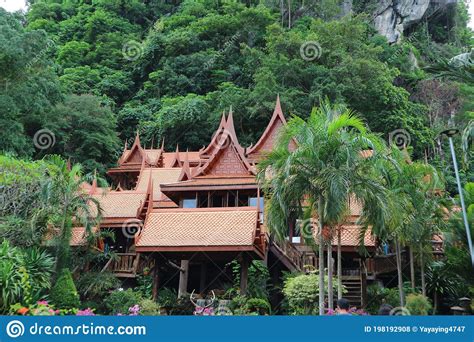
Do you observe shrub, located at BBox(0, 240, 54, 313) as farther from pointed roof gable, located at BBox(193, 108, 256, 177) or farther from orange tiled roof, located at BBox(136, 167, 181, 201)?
orange tiled roof, located at BBox(136, 167, 181, 201)

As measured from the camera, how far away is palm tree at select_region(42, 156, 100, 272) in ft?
55.0

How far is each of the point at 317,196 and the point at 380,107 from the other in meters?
27.6

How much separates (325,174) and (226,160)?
404 inches

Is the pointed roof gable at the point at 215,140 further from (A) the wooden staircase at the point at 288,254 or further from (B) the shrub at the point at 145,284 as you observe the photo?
(B) the shrub at the point at 145,284

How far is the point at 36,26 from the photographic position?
57906mm

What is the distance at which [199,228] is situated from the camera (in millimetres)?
17203

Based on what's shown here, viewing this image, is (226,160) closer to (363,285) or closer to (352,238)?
(352,238)

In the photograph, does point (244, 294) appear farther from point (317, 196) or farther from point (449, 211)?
point (449, 211)

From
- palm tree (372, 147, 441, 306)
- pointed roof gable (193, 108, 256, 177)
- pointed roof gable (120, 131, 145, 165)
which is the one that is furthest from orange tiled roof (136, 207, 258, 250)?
pointed roof gable (120, 131, 145, 165)

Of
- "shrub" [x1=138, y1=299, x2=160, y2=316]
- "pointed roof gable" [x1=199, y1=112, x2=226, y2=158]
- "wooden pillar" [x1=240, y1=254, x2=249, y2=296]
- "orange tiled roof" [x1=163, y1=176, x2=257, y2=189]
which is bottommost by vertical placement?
"shrub" [x1=138, y1=299, x2=160, y2=316]

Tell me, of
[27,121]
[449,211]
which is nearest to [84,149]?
[27,121]

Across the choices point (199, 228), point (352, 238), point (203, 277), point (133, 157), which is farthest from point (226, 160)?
point (133, 157)

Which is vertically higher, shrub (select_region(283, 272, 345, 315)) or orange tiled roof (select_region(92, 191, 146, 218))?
orange tiled roof (select_region(92, 191, 146, 218))

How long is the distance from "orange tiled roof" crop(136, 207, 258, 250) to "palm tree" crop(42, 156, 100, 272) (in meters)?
1.99
